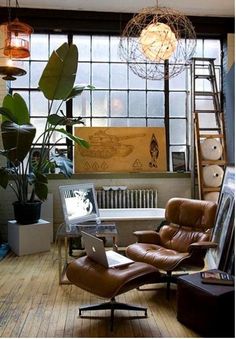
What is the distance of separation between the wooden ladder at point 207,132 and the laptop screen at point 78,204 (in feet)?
5.60

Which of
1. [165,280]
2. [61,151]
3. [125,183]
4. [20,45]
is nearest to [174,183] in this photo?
[125,183]

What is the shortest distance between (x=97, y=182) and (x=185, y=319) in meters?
3.12

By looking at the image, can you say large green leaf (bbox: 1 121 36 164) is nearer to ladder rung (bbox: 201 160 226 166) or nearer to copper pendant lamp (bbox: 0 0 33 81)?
copper pendant lamp (bbox: 0 0 33 81)

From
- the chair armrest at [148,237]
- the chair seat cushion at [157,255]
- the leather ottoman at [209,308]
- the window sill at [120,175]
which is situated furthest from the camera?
the window sill at [120,175]

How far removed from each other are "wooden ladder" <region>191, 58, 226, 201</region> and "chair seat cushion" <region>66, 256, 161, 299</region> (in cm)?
271

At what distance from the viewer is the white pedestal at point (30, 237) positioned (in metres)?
4.66

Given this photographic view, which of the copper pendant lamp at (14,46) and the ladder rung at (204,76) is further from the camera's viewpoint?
the ladder rung at (204,76)

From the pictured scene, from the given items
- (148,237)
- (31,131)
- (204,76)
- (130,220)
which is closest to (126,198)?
(130,220)

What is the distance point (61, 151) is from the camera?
5.67 meters

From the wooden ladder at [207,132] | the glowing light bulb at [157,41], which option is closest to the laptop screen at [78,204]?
the wooden ladder at [207,132]

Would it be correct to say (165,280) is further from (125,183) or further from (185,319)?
(125,183)

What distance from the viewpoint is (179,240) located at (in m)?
3.81

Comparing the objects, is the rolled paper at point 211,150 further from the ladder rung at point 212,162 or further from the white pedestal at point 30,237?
the white pedestal at point 30,237

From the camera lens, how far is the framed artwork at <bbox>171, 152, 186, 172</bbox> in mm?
5825
